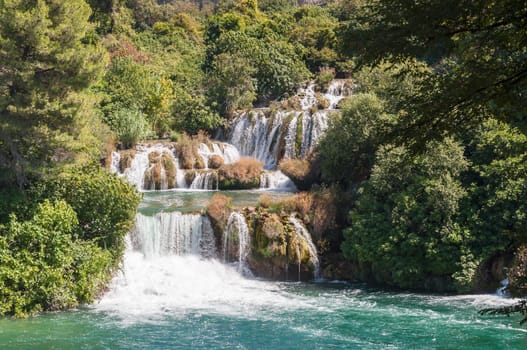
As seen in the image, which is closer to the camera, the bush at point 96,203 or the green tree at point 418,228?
the green tree at point 418,228

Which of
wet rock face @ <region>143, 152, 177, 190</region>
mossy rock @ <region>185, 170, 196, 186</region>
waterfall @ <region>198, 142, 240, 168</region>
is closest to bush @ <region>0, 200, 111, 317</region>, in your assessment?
wet rock face @ <region>143, 152, 177, 190</region>

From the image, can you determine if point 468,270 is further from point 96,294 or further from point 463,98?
point 463,98

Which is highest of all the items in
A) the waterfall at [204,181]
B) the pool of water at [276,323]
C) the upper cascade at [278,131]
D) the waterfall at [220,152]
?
the upper cascade at [278,131]

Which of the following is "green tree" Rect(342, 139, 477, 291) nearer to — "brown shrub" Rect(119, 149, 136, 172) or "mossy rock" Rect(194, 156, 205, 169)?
"mossy rock" Rect(194, 156, 205, 169)

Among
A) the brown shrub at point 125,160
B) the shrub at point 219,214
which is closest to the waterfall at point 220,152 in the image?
the brown shrub at point 125,160

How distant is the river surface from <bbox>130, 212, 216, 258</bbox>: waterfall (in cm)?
37

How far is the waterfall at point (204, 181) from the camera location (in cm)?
2762

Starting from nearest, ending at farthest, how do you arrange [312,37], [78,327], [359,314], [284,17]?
1. [78,327]
2. [359,314]
3. [312,37]
4. [284,17]

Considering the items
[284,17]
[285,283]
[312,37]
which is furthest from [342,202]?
[284,17]

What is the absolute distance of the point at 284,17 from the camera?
51.7m

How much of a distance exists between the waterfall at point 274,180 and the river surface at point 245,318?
8.19 m

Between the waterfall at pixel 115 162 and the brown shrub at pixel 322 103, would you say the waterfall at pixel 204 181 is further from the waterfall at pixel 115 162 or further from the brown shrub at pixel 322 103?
the brown shrub at pixel 322 103

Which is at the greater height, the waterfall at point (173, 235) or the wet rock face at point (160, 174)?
the wet rock face at point (160, 174)

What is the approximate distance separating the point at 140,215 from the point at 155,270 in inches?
88.2
